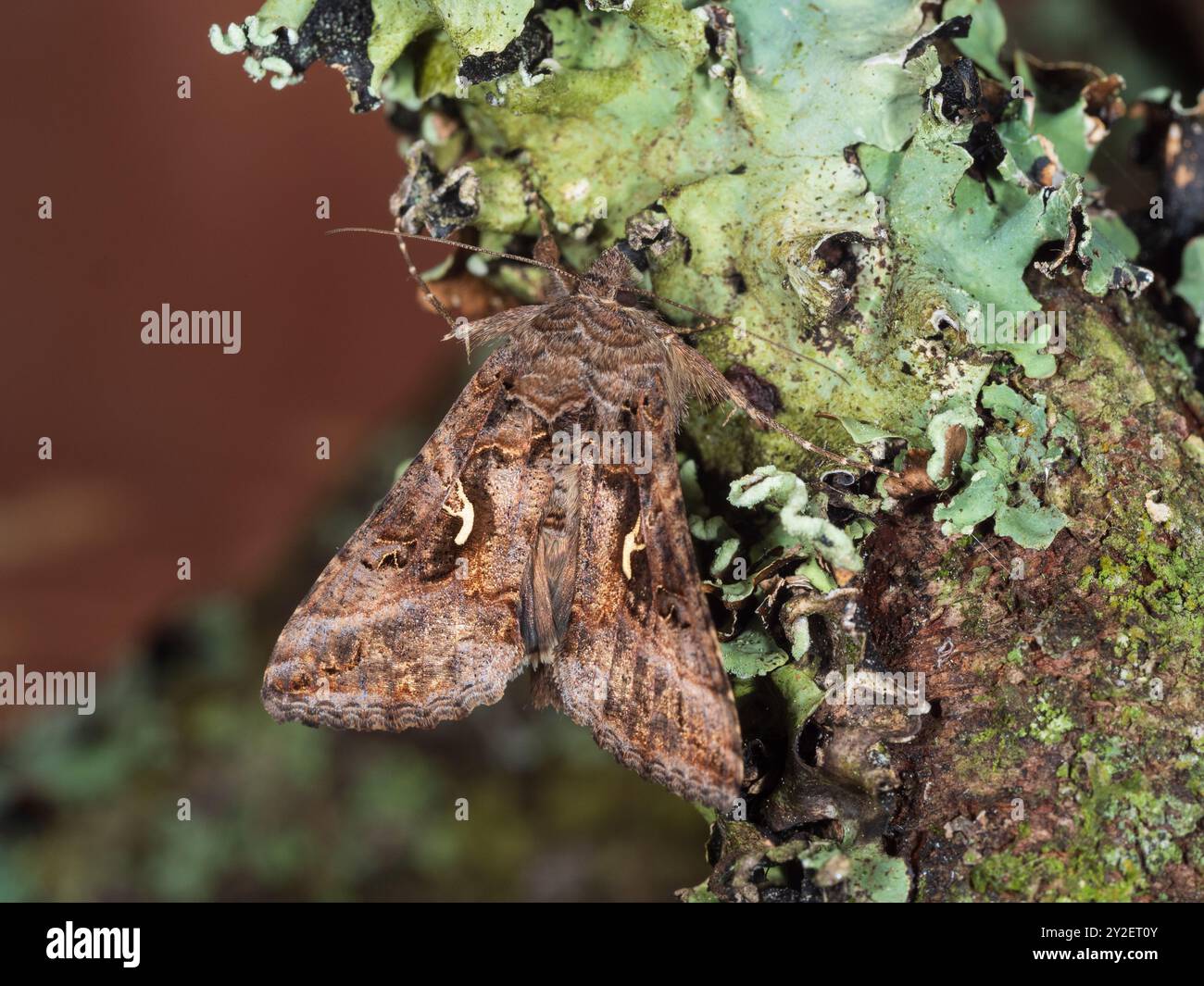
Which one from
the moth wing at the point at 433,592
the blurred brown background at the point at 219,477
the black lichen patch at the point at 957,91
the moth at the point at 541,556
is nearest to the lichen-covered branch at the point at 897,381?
the black lichen patch at the point at 957,91

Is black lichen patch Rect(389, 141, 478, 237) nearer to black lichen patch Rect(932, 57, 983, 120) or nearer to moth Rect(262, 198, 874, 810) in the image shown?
moth Rect(262, 198, 874, 810)

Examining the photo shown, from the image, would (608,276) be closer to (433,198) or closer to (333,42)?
(433,198)

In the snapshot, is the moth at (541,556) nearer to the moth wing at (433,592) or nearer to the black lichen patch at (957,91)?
the moth wing at (433,592)

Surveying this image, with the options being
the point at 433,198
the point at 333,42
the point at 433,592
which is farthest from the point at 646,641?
the point at 333,42

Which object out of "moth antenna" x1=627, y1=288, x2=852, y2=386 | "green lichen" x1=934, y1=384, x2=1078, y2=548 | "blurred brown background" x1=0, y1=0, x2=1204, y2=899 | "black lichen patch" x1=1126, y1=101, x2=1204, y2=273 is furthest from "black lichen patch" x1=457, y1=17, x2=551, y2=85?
"blurred brown background" x1=0, y1=0, x2=1204, y2=899

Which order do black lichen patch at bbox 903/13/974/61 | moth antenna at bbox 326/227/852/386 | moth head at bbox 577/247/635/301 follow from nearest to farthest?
1. black lichen patch at bbox 903/13/974/61
2. moth antenna at bbox 326/227/852/386
3. moth head at bbox 577/247/635/301

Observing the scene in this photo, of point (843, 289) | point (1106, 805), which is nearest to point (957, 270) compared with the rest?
point (843, 289)
